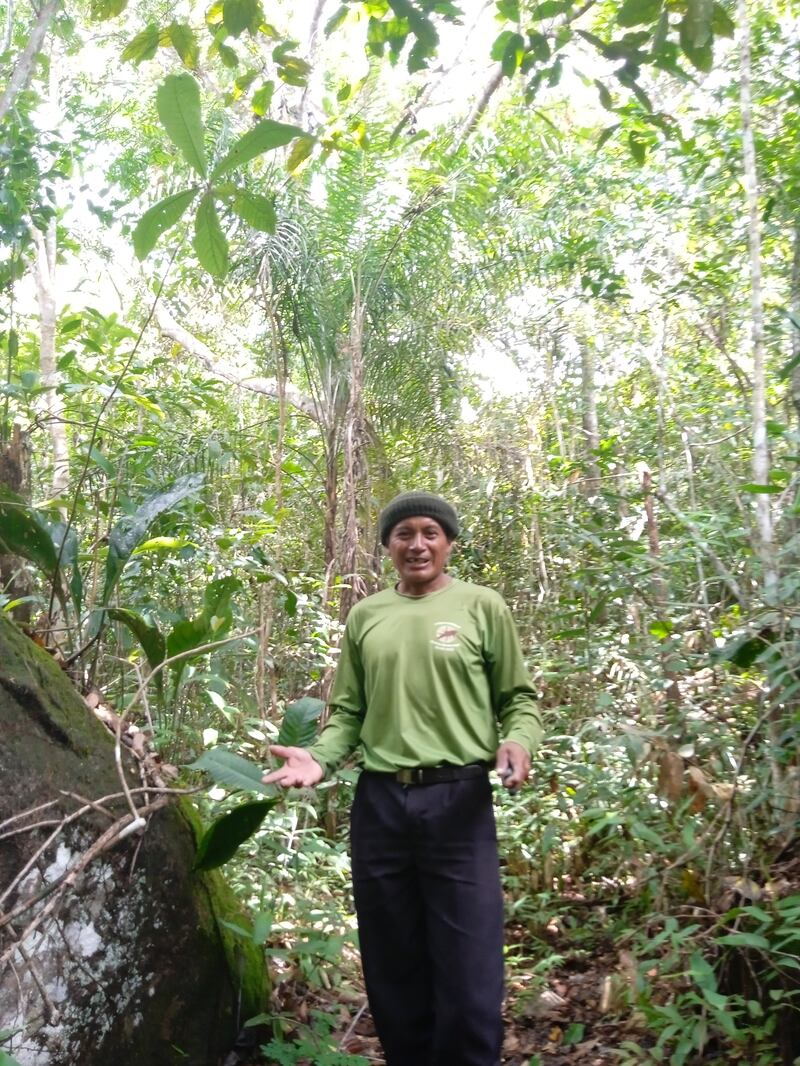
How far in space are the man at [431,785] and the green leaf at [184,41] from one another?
1587mm

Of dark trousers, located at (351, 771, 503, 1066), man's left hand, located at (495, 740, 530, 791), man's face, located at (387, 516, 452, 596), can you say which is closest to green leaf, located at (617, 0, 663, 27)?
man's face, located at (387, 516, 452, 596)

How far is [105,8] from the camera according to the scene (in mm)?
2977

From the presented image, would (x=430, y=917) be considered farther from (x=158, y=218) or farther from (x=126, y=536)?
(x=158, y=218)

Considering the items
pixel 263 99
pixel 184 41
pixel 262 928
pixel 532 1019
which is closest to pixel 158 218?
pixel 263 99

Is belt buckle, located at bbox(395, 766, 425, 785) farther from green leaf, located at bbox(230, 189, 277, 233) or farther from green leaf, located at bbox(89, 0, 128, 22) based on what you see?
green leaf, located at bbox(89, 0, 128, 22)

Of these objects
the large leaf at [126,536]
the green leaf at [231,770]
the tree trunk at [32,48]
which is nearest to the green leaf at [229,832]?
the green leaf at [231,770]

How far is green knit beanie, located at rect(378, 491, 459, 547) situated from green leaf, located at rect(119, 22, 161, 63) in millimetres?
1553

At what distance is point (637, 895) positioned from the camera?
153 inches

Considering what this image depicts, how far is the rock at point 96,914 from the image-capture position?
247cm

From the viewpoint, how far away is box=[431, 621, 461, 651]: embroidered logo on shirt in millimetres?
2648

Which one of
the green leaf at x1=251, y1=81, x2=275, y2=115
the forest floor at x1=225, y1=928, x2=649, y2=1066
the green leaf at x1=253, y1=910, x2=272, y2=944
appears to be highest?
the green leaf at x1=251, y1=81, x2=275, y2=115

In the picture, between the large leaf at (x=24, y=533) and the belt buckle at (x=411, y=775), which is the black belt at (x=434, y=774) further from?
the large leaf at (x=24, y=533)

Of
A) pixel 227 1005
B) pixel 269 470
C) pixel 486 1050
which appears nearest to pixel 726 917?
pixel 486 1050

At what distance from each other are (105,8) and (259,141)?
1.39 m
